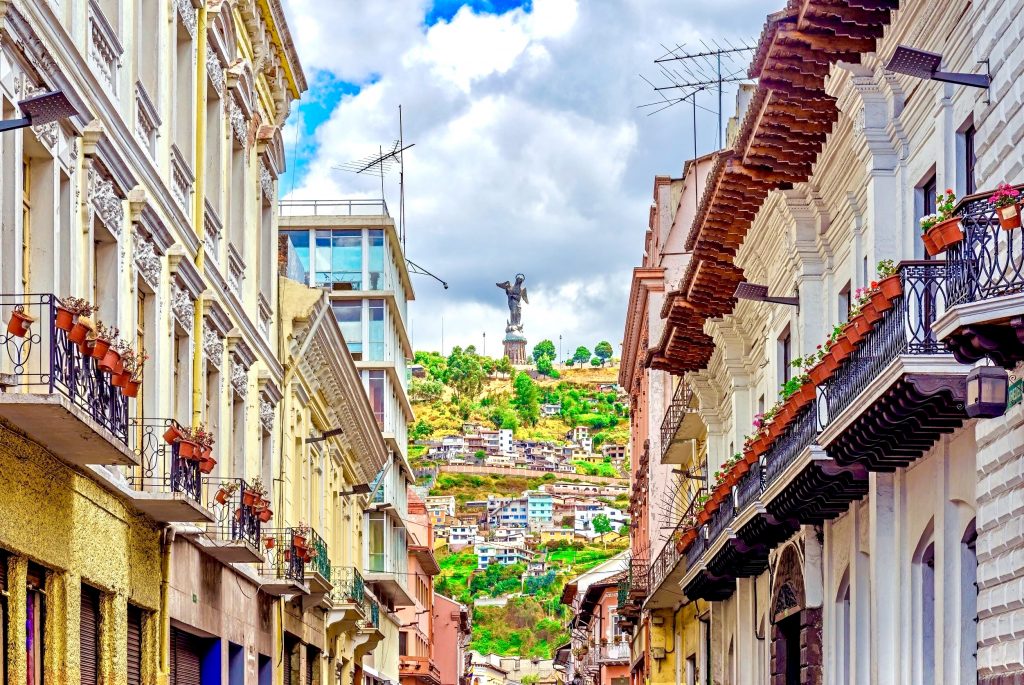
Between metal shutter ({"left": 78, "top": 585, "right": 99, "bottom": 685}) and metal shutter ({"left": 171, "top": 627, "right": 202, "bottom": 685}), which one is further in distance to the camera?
metal shutter ({"left": 171, "top": 627, "right": 202, "bottom": 685})

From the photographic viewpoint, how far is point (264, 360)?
2820 centimetres

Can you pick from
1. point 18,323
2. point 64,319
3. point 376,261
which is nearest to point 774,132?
point 64,319

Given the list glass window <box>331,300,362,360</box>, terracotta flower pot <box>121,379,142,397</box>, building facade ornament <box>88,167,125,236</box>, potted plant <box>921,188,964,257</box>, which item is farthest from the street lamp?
glass window <box>331,300,362,360</box>

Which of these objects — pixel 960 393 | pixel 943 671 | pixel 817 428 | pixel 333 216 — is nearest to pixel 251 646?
pixel 817 428

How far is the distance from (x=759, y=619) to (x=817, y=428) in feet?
32.7

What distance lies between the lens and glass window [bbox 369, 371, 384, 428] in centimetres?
5397

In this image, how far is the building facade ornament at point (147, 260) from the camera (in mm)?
18722

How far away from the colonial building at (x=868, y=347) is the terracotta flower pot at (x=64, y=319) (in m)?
6.06

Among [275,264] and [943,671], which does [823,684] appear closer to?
[943,671]

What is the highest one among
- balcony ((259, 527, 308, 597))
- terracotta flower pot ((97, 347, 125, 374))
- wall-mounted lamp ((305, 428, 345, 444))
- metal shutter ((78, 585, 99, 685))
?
wall-mounted lamp ((305, 428, 345, 444))

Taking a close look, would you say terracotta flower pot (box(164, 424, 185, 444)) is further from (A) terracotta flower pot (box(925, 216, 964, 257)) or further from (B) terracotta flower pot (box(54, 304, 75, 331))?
(A) terracotta flower pot (box(925, 216, 964, 257))

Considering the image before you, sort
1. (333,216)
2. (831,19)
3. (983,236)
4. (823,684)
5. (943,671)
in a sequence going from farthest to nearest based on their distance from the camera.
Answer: (333,216) → (823,684) → (831,19) → (943,671) → (983,236)

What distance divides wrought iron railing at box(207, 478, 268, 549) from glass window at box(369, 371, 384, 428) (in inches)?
1152

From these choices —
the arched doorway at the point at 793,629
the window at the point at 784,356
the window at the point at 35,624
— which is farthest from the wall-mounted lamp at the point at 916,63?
the window at the point at 784,356
